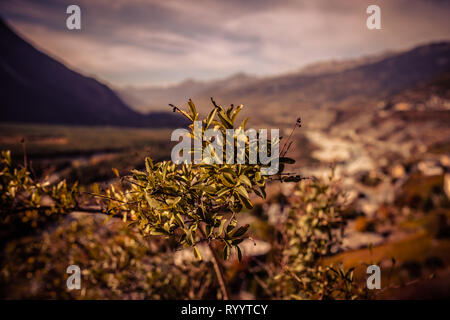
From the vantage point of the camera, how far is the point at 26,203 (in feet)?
9.32

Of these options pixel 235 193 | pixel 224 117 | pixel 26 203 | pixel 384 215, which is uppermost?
pixel 224 117

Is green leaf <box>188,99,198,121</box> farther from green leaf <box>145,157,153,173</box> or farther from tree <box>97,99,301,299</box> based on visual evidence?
green leaf <box>145,157,153,173</box>

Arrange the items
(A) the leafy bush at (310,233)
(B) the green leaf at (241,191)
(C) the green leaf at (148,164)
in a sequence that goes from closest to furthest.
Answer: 1. (B) the green leaf at (241,191)
2. (C) the green leaf at (148,164)
3. (A) the leafy bush at (310,233)

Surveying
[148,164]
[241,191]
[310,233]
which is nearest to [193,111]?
[148,164]

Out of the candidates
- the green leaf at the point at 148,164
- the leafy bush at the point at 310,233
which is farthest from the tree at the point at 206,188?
the leafy bush at the point at 310,233

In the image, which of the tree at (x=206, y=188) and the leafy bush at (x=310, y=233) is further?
the leafy bush at (x=310, y=233)

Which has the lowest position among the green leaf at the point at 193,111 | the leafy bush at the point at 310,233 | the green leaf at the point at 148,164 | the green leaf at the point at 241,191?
the leafy bush at the point at 310,233

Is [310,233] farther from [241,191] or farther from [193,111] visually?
[193,111]

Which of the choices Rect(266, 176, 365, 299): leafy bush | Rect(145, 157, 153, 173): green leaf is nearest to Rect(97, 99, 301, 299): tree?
Rect(145, 157, 153, 173): green leaf

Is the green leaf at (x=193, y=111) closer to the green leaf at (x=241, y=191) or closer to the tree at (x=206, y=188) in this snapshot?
the tree at (x=206, y=188)

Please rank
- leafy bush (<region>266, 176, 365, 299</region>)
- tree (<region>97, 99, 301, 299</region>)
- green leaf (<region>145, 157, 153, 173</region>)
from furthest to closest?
leafy bush (<region>266, 176, 365, 299</region>), green leaf (<region>145, 157, 153, 173</region>), tree (<region>97, 99, 301, 299</region>)
